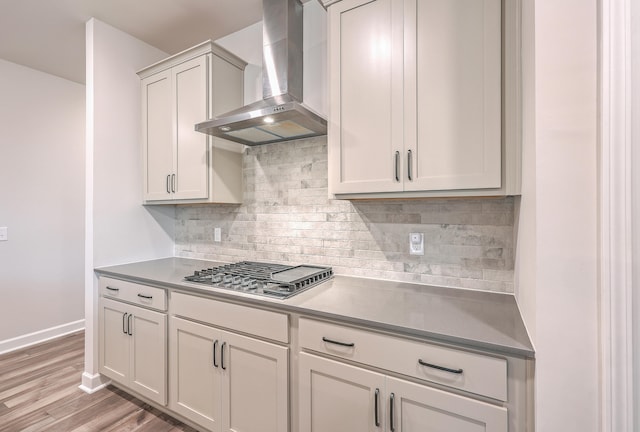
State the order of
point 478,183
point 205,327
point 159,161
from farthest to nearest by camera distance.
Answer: point 159,161
point 205,327
point 478,183

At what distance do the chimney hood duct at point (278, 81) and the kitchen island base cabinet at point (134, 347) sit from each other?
1.27 meters

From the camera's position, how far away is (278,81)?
6.38ft

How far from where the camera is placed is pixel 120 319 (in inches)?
85.3

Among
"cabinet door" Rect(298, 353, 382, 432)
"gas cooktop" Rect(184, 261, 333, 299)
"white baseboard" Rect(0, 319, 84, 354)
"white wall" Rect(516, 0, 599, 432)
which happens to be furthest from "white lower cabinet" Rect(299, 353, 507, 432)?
"white baseboard" Rect(0, 319, 84, 354)

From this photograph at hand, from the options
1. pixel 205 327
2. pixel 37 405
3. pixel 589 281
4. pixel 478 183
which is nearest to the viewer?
pixel 589 281

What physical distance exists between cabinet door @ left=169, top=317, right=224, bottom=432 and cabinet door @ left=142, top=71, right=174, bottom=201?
1.15 metres

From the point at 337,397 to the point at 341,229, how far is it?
991mm

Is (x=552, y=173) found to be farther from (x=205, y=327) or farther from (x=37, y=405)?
(x=37, y=405)

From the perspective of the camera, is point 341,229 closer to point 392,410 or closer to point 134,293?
point 392,410

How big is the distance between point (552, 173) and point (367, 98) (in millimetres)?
919

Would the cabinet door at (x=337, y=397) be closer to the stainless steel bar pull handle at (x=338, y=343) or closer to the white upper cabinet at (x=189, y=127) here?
the stainless steel bar pull handle at (x=338, y=343)

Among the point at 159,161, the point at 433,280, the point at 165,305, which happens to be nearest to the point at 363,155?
the point at 433,280

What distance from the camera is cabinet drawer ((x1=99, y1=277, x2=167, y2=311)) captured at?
1908 millimetres

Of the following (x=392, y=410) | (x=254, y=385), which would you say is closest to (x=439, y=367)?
(x=392, y=410)
